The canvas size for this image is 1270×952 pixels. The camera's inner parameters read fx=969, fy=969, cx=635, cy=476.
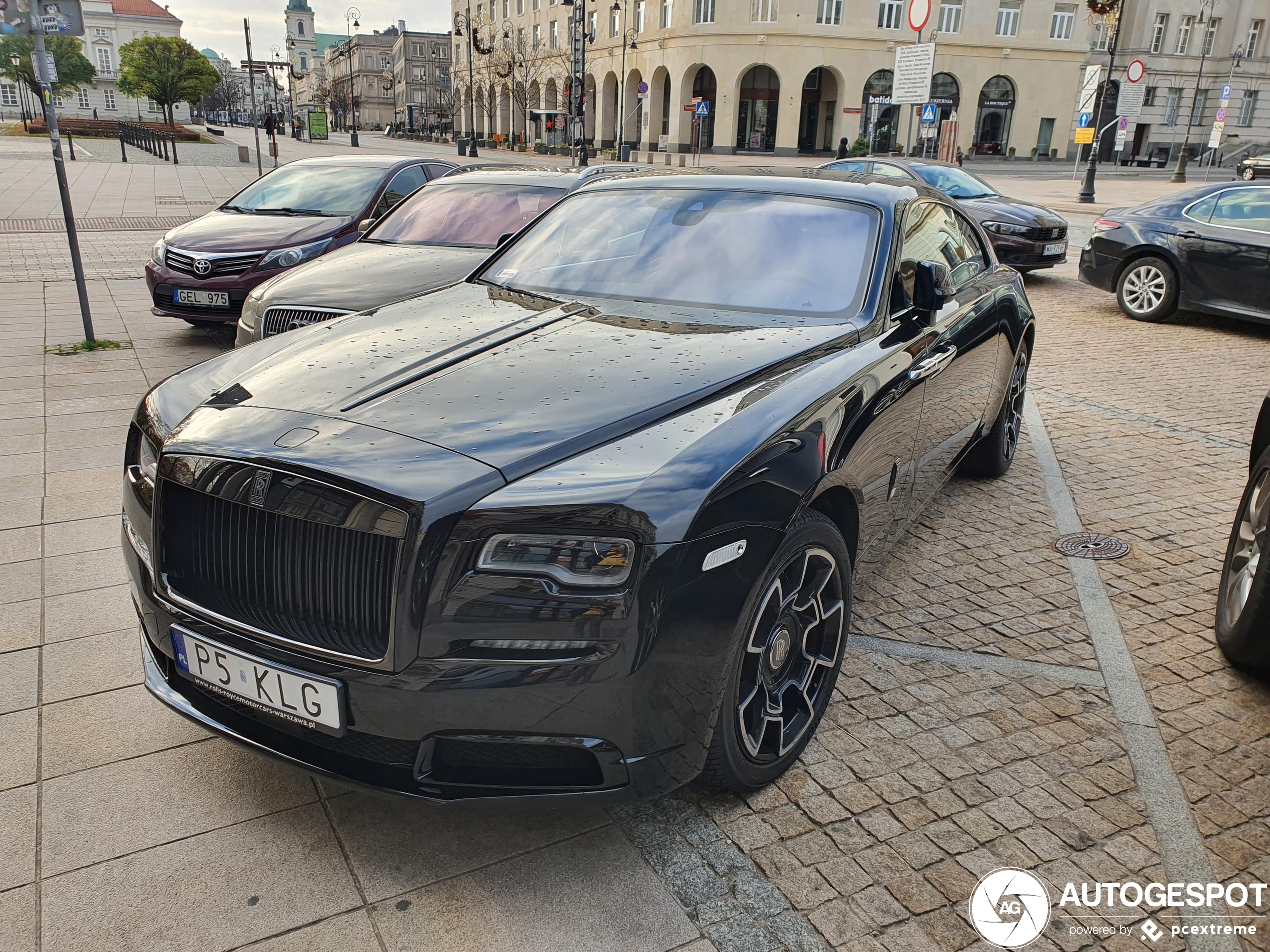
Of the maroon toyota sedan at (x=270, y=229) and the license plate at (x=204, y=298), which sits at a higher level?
the maroon toyota sedan at (x=270, y=229)

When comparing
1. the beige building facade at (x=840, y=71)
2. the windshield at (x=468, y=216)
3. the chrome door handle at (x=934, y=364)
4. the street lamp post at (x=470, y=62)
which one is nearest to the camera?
the chrome door handle at (x=934, y=364)

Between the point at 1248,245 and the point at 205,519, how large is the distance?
35.4 ft

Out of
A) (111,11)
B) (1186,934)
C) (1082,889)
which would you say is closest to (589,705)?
(1082,889)

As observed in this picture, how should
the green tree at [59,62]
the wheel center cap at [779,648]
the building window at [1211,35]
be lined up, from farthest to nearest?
the green tree at [59,62] < the building window at [1211,35] < the wheel center cap at [779,648]

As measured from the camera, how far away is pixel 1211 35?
6662cm

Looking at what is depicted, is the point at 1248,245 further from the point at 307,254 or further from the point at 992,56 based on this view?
the point at 992,56

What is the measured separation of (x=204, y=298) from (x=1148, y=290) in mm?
9976

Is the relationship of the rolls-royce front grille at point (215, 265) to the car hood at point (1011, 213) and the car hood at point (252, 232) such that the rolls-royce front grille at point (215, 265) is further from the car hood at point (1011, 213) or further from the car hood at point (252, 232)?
the car hood at point (1011, 213)

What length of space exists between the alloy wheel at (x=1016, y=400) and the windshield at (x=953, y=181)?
7.99m

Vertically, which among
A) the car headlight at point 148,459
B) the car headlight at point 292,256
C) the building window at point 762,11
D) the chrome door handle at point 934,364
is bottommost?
the car headlight at point 292,256

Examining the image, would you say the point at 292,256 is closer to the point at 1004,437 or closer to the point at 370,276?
the point at 370,276

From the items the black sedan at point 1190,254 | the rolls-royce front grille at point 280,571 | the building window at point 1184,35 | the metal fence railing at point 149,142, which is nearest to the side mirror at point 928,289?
the rolls-royce front grille at point 280,571

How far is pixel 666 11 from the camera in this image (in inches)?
2537

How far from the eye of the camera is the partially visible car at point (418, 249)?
661 centimetres
